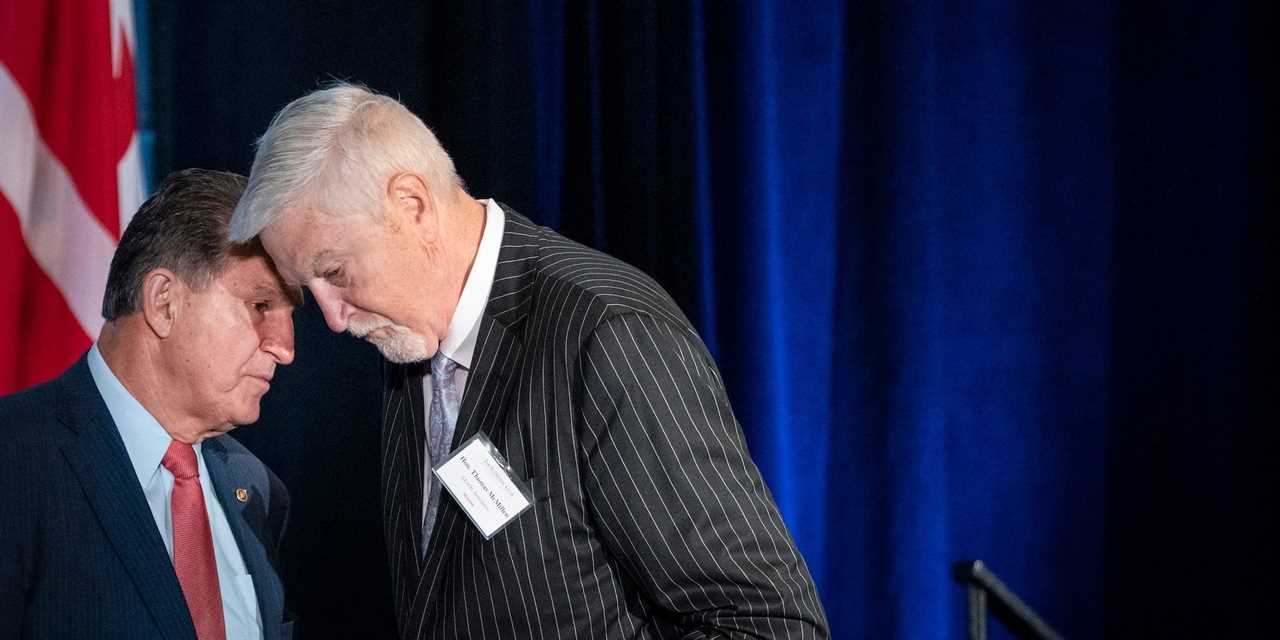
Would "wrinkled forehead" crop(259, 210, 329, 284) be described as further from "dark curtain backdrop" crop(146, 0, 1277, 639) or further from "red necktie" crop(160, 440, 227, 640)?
"dark curtain backdrop" crop(146, 0, 1277, 639)

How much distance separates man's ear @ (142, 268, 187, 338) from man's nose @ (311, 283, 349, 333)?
27cm

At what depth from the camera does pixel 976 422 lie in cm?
256

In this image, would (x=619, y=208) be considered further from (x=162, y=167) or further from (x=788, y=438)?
(x=162, y=167)

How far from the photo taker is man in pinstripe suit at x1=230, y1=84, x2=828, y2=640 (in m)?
1.49

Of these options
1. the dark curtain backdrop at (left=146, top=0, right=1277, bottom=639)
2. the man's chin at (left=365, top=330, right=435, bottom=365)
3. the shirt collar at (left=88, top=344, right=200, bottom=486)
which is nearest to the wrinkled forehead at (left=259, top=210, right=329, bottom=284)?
the man's chin at (left=365, top=330, right=435, bottom=365)

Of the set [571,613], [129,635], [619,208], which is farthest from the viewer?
[619,208]

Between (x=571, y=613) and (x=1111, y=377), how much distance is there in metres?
1.44

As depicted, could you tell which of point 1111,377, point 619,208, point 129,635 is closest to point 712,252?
point 619,208

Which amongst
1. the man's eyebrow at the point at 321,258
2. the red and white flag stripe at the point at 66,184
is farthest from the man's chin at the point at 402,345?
the red and white flag stripe at the point at 66,184

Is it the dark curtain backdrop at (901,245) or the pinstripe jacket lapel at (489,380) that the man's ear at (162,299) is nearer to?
the pinstripe jacket lapel at (489,380)

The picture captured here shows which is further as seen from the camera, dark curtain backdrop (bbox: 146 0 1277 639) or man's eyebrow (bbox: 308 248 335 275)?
dark curtain backdrop (bbox: 146 0 1277 639)

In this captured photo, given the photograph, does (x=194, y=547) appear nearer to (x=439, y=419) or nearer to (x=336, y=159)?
(x=439, y=419)

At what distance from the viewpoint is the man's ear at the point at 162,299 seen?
183 centimetres

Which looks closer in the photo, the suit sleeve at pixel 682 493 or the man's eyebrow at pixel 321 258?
the suit sleeve at pixel 682 493
